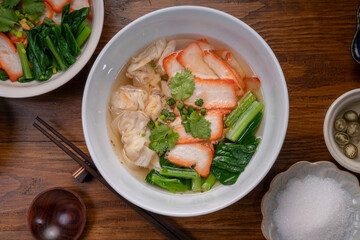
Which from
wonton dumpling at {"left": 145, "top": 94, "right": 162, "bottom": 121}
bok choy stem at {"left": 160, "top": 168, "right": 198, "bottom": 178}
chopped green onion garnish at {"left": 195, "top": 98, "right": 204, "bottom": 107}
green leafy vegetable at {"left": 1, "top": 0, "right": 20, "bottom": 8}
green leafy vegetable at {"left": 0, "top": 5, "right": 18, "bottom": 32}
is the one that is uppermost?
green leafy vegetable at {"left": 1, "top": 0, "right": 20, "bottom": 8}

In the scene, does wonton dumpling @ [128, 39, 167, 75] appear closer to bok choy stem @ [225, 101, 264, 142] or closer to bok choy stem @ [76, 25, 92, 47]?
bok choy stem @ [76, 25, 92, 47]

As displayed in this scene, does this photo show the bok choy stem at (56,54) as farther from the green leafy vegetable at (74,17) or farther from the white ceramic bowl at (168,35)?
the white ceramic bowl at (168,35)

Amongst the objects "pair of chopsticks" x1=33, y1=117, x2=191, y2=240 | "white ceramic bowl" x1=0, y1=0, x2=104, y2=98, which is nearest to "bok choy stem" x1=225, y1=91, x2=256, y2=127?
"pair of chopsticks" x1=33, y1=117, x2=191, y2=240

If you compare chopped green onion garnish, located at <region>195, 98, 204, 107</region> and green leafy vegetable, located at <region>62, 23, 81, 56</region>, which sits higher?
green leafy vegetable, located at <region>62, 23, 81, 56</region>

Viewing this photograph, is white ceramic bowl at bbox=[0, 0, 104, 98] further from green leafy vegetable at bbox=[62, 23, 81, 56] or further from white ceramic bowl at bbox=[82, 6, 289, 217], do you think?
white ceramic bowl at bbox=[82, 6, 289, 217]

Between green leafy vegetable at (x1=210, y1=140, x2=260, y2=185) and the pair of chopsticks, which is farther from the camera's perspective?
the pair of chopsticks

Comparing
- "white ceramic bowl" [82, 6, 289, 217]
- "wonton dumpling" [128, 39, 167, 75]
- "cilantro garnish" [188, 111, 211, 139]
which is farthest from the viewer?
"wonton dumpling" [128, 39, 167, 75]

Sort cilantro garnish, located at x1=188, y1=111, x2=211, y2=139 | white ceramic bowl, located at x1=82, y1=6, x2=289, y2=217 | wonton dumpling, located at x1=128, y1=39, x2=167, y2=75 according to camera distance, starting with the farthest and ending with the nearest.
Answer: wonton dumpling, located at x1=128, y1=39, x2=167, y2=75
cilantro garnish, located at x1=188, y1=111, x2=211, y2=139
white ceramic bowl, located at x1=82, y1=6, x2=289, y2=217

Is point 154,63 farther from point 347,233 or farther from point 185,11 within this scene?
point 347,233
